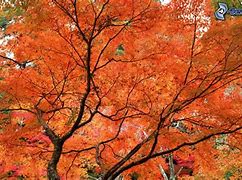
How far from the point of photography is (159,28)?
7422mm

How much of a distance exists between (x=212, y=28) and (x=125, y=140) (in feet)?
16.4

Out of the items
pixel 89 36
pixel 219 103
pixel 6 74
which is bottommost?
pixel 219 103

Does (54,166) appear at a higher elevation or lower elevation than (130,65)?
lower

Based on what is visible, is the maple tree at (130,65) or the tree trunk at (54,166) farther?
the tree trunk at (54,166)

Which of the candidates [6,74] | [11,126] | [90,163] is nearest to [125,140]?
[11,126]

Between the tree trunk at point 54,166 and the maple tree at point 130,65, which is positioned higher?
the maple tree at point 130,65

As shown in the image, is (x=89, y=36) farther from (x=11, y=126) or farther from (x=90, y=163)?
(x=90, y=163)

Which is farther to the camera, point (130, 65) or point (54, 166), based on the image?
point (130, 65)

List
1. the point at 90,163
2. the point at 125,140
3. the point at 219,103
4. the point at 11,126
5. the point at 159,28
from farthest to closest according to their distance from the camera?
the point at 90,163 → the point at 125,140 → the point at 11,126 → the point at 219,103 → the point at 159,28

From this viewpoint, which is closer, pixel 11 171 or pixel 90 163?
pixel 11 171

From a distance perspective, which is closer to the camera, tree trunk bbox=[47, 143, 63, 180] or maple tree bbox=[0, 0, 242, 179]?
maple tree bbox=[0, 0, 242, 179]

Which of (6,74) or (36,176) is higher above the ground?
(6,74)

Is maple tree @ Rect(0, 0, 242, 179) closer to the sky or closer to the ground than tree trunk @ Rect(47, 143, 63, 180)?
closer to the sky

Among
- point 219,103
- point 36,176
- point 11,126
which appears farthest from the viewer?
point 36,176
